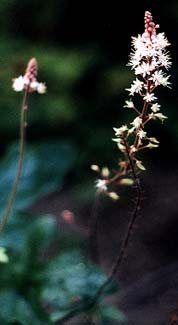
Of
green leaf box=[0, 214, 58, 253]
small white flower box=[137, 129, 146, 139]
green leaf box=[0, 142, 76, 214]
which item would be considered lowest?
small white flower box=[137, 129, 146, 139]

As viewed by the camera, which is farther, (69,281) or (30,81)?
(69,281)

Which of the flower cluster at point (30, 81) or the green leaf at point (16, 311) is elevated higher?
the flower cluster at point (30, 81)

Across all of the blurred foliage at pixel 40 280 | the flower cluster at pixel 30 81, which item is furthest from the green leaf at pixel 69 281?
the flower cluster at pixel 30 81

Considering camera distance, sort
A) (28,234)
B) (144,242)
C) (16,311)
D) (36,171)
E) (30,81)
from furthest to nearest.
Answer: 1. (144,242)
2. (36,171)
3. (28,234)
4. (16,311)
5. (30,81)

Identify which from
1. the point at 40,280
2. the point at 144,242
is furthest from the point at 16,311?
the point at 144,242

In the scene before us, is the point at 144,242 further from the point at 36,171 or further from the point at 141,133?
the point at 141,133

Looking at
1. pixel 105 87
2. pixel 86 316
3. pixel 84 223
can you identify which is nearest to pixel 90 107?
pixel 105 87

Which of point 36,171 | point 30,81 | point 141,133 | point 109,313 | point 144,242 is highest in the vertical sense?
point 144,242

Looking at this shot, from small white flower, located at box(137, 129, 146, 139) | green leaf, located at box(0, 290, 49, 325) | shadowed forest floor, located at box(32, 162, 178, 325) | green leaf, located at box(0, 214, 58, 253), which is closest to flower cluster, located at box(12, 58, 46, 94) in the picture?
small white flower, located at box(137, 129, 146, 139)

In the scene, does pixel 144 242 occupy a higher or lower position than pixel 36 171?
higher

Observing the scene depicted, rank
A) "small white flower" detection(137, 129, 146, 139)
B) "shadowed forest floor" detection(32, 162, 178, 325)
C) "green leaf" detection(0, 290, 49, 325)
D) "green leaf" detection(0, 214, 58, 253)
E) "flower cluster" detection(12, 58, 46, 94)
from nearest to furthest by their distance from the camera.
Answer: "small white flower" detection(137, 129, 146, 139)
"flower cluster" detection(12, 58, 46, 94)
"green leaf" detection(0, 290, 49, 325)
"green leaf" detection(0, 214, 58, 253)
"shadowed forest floor" detection(32, 162, 178, 325)

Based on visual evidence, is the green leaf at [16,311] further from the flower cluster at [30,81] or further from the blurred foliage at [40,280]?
the flower cluster at [30,81]

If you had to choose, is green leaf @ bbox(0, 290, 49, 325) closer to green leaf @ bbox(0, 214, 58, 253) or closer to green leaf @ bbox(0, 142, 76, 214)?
green leaf @ bbox(0, 214, 58, 253)
